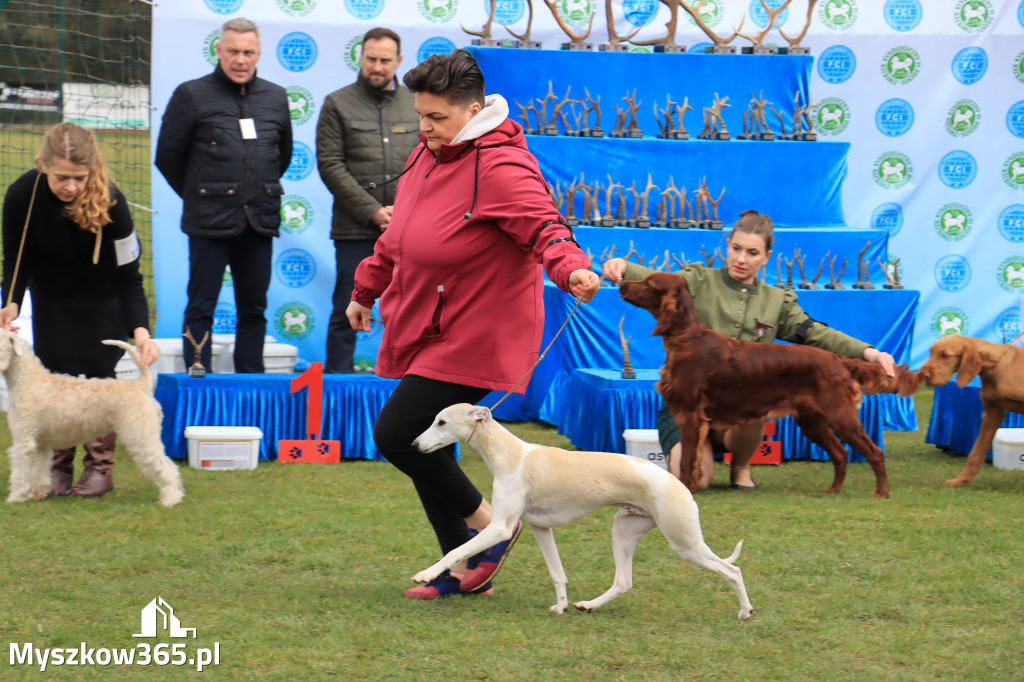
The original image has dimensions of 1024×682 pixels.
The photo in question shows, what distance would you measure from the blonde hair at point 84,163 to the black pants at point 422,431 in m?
2.04

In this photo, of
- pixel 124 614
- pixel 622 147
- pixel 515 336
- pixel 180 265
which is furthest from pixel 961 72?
pixel 124 614

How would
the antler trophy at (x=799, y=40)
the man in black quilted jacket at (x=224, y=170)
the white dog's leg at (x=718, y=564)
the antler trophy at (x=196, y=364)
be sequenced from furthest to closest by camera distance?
the antler trophy at (x=799, y=40), the man in black quilted jacket at (x=224, y=170), the antler trophy at (x=196, y=364), the white dog's leg at (x=718, y=564)

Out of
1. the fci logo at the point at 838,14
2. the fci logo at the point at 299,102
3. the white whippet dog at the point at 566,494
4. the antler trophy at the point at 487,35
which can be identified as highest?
the fci logo at the point at 838,14

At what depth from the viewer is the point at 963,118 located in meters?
8.86

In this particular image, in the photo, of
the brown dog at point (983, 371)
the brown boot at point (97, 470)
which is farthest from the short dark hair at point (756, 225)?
the brown boot at point (97, 470)

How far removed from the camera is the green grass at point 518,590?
3.09m

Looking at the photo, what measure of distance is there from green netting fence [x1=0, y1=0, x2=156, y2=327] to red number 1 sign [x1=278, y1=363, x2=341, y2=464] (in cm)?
283

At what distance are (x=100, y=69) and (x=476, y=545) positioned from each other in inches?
363

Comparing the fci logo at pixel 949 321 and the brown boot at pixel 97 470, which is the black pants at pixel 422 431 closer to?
the brown boot at pixel 97 470

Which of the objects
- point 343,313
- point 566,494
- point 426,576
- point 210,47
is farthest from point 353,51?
point 426,576

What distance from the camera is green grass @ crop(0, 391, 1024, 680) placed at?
309cm

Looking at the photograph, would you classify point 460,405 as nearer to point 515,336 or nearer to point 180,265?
point 515,336

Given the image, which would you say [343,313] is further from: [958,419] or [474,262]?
[958,419]

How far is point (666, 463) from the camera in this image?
19.4 feet
